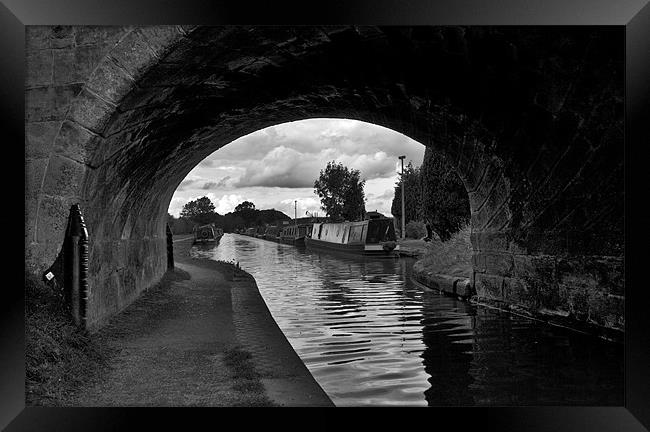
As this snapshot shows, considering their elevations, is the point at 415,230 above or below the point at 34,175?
below

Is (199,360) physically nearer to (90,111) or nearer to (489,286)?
(90,111)

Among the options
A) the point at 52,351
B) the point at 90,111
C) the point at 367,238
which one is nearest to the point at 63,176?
the point at 90,111

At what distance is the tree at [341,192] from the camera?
50.9 meters

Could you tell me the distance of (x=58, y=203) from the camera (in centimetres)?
518

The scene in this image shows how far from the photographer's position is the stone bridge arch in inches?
199

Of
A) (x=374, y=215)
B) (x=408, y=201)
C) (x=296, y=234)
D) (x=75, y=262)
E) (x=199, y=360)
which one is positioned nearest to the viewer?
(x=75, y=262)

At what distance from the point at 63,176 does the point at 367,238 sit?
2243 centimetres

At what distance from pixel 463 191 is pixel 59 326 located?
12819 mm

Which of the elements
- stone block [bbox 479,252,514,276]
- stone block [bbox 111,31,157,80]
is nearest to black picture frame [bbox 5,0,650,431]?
stone block [bbox 111,31,157,80]

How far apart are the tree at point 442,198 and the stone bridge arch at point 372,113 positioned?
6.61 metres

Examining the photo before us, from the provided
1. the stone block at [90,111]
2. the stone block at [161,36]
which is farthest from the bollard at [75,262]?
the stone block at [161,36]

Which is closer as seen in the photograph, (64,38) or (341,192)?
(64,38)
